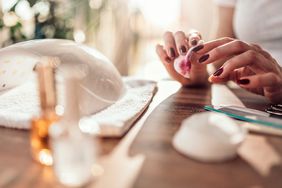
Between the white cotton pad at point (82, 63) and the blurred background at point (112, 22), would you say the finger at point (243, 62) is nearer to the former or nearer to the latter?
the white cotton pad at point (82, 63)

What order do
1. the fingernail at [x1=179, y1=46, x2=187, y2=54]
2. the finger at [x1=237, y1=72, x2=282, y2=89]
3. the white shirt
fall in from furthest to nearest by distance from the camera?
the white shirt → the fingernail at [x1=179, y1=46, x2=187, y2=54] → the finger at [x1=237, y1=72, x2=282, y2=89]

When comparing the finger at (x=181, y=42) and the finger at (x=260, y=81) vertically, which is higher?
the finger at (x=181, y=42)

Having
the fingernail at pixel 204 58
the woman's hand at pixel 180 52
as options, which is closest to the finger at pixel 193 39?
the woman's hand at pixel 180 52

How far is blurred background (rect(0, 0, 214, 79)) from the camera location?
145 cm

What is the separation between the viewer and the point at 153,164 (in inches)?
15.6

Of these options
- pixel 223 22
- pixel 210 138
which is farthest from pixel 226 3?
pixel 210 138

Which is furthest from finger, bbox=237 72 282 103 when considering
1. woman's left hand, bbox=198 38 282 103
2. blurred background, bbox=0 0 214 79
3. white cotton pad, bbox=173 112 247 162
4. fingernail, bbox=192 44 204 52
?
blurred background, bbox=0 0 214 79

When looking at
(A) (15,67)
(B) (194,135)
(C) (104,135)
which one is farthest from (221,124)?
(A) (15,67)

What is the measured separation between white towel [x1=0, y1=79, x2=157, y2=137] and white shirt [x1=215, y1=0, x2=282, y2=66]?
53 cm

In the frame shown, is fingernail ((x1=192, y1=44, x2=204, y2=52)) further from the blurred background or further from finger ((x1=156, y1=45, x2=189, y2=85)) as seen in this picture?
the blurred background

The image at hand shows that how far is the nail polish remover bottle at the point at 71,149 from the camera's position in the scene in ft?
1.15

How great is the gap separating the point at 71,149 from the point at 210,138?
0.17 m

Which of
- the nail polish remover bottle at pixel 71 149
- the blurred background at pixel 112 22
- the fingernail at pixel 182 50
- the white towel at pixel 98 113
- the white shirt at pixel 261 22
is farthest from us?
the blurred background at pixel 112 22

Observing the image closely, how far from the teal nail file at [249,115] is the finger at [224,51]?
0.36 ft
